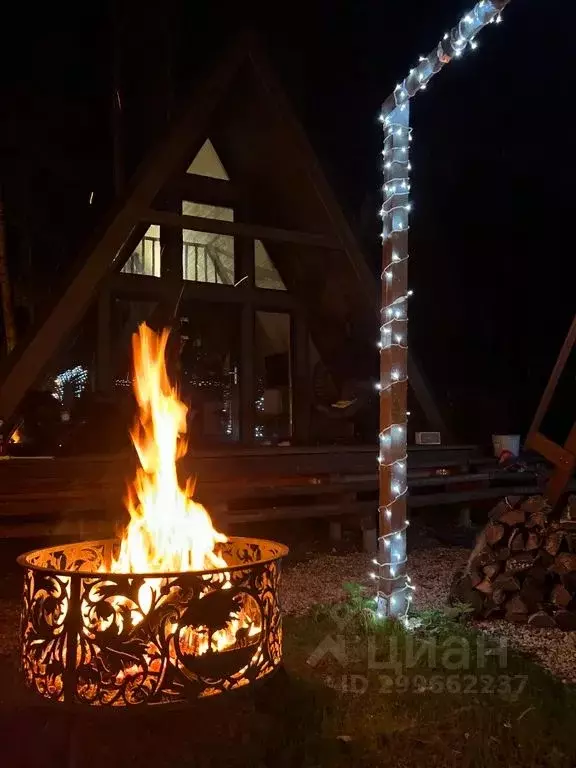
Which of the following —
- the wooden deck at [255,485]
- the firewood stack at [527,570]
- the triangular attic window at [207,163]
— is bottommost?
the firewood stack at [527,570]

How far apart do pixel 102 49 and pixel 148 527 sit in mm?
11588

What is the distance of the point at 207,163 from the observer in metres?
11.7

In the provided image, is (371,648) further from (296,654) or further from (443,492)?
(443,492)

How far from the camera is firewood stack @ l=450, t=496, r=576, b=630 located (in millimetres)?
5789

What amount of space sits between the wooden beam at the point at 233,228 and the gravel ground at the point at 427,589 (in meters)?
4.65

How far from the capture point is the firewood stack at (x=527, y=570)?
579 cm

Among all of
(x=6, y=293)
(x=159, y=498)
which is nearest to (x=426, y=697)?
(x=159, y=498)

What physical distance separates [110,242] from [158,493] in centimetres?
514

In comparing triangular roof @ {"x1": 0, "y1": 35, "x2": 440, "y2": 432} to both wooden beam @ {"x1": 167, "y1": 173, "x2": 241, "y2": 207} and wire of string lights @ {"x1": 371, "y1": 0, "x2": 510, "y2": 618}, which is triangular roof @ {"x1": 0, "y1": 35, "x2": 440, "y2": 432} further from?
wire of string lights @ {"x1": 371, "y1": 0, "x2": 510, "y2": 618}

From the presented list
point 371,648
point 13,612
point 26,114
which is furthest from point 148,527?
point 26,114

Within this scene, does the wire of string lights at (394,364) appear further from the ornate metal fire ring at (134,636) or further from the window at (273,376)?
the window at (273,376)

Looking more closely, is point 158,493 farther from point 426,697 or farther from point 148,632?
point 426,697

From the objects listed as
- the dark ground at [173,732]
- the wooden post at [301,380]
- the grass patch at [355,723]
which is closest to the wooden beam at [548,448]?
the grass patch at [355,723]

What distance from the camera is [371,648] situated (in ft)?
16.0
